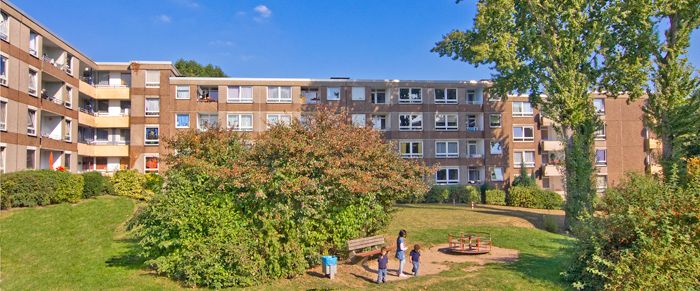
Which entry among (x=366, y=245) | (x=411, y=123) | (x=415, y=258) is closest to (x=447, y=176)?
(x=411, y=123)

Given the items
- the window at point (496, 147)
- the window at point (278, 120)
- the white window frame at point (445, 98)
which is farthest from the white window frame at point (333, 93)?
the window at point (496, 147)

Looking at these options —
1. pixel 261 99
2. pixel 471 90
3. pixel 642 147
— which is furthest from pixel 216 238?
pixel 642 147

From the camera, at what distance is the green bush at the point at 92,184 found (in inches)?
1090

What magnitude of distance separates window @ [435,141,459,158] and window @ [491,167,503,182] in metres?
3.96

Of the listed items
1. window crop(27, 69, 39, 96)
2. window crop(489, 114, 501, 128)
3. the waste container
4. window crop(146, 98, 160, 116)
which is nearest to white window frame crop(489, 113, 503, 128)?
window crop(489, 114, 501, 128)

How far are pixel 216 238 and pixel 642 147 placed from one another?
51.4 metres

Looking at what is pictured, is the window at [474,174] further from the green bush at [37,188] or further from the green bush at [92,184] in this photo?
the green bush at [37,188]

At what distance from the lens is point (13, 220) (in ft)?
63.3

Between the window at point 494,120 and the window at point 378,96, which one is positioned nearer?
the window at point 378,96

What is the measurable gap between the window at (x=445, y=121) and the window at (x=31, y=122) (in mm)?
32416

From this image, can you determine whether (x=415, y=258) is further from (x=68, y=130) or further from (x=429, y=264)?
(x=68, y=130)

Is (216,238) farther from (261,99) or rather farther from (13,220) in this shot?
(261,99)

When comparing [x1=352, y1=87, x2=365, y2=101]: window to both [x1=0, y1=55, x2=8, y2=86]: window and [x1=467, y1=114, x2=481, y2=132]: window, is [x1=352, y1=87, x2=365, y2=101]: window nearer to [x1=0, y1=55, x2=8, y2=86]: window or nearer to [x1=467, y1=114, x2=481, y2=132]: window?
[x1=467, y1=114, x2=481, y2=132]: window

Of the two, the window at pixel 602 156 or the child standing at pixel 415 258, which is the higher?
the window at pixel 602 156
